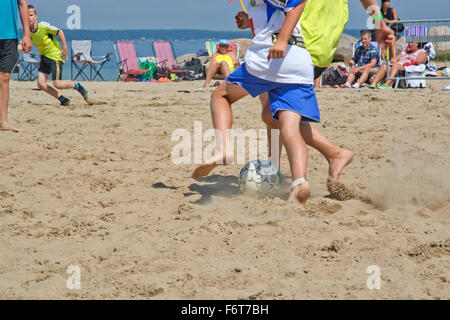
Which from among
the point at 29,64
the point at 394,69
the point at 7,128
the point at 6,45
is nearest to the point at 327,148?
the point at 7,128

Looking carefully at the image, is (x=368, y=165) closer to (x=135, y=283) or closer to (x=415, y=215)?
(x=415, y=215)

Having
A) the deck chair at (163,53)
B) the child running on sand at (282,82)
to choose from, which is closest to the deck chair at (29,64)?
the deck chair at (163,53)

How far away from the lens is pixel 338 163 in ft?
14.0

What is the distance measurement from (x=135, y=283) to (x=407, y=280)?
1224 mm

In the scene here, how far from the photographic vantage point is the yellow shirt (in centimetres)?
390

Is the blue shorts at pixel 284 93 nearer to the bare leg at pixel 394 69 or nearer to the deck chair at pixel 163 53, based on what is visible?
the bare leg at pixel 394 69

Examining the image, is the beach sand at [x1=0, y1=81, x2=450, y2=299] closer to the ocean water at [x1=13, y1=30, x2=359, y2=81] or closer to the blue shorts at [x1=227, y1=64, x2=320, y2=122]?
the blue shorts at [x1=227, y1=64, x2=320, y2=122]

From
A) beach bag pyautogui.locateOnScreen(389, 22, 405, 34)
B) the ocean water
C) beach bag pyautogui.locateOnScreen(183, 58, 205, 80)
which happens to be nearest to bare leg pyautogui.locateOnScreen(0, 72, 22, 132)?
beach bag pyautogui.locateOnScreen(389, 22, 405, 34)

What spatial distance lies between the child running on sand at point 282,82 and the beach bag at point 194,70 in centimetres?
1339

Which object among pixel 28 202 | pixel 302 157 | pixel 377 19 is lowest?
pixel 28 202

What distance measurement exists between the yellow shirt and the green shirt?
6591mm

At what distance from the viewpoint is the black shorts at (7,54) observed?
6684mm

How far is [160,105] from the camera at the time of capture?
866 centimetres

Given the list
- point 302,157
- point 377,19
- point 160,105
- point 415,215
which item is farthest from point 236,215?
point 160,105
